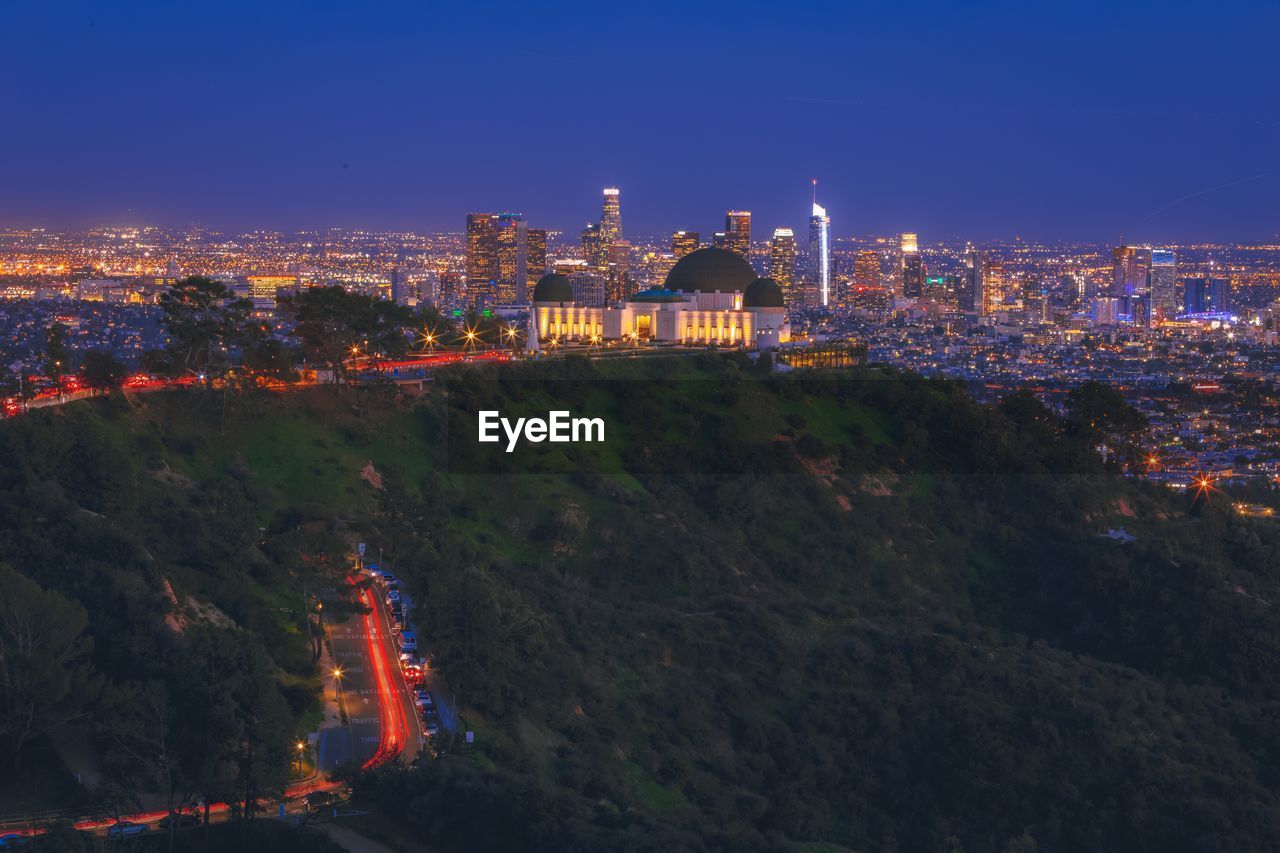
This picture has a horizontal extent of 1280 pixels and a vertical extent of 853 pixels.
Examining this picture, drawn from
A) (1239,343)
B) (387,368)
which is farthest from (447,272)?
(387,368)

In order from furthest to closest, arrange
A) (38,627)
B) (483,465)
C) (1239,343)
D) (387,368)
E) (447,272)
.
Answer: (1239,343) < (447,272) < (387,368) < (483,465) < (38,627)

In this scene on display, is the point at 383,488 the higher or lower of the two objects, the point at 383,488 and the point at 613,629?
the higher

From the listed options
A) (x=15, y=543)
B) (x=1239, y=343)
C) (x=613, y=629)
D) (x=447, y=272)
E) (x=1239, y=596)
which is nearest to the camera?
(x=15, y=543)

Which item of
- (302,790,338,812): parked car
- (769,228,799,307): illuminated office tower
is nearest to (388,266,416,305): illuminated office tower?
(769,228,799,307): illuminated office tower

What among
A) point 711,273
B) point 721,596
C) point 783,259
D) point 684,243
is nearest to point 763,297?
point 711,273

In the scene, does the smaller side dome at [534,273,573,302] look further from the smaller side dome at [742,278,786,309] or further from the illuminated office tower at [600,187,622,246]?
the illuminated office tower at [600,187,622,246]

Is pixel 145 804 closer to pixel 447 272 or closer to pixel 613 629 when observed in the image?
pixel 613 629

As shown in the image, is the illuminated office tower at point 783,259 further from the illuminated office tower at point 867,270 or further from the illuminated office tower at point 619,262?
the illuminated office tower at point 867,270
